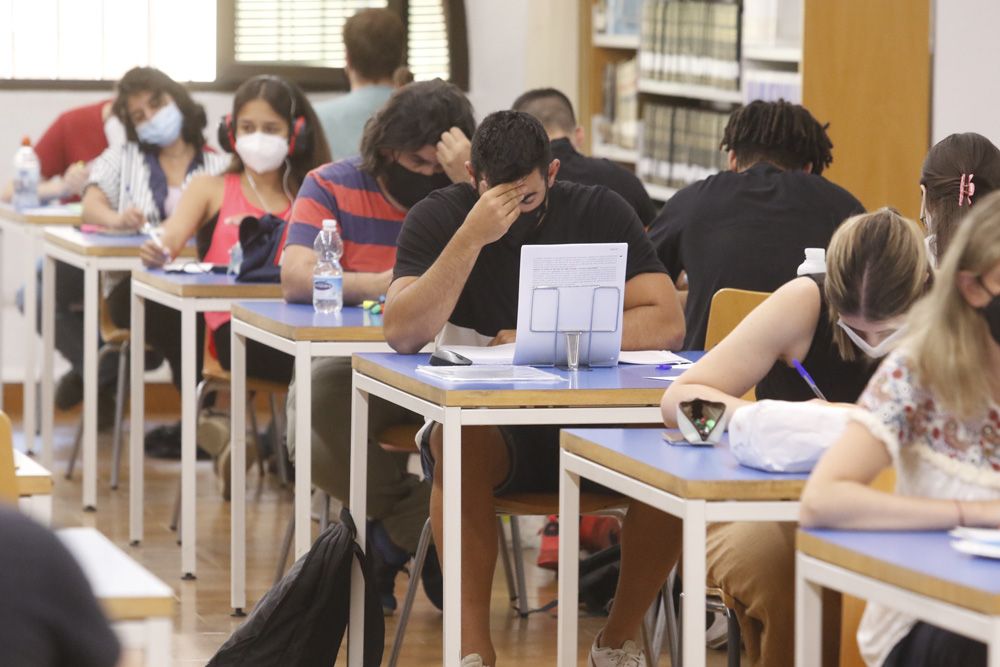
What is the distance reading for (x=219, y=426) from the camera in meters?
5.30

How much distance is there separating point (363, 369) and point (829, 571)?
56.9 inches

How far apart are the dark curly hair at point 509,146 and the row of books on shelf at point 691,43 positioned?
2.25 meters

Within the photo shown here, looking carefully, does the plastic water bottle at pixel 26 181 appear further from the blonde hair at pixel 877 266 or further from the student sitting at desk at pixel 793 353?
the blonde hair at pixel 877 266

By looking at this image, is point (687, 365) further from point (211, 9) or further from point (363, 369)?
point (211, 9)

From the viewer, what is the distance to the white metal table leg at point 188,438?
4.20 metres

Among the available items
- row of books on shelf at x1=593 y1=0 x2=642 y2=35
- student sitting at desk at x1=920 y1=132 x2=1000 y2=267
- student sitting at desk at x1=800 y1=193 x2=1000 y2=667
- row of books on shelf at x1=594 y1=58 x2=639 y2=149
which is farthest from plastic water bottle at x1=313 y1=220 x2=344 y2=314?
row of books on shelf at x1=593 y1=0 x2=642 y2=35

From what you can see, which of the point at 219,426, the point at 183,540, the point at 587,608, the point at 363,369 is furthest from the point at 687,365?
the point at 219,426

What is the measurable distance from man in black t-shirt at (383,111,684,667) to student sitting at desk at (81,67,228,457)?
7.92 ft

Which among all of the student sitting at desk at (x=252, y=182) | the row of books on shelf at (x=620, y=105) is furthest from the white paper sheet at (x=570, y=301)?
the row of books on shelf at (x=620, y=105)

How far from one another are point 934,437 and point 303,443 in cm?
181

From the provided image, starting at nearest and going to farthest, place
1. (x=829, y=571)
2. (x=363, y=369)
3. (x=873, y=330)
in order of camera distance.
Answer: (x=829, y=571)
(x=873, y=330)
(x=363, y=369)

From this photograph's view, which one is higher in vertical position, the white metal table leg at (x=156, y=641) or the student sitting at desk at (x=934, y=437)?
the student sitting at desk at (x=934, y=437)

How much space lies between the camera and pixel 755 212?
12.5ft

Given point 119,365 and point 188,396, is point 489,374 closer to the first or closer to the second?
point 188,396
